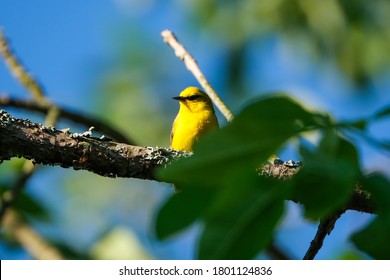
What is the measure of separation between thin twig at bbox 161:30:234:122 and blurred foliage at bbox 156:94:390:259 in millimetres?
1510

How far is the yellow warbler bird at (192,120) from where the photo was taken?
5066mm

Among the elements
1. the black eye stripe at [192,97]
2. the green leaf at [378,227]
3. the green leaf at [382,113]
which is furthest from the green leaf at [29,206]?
the green leaf at [382,113]

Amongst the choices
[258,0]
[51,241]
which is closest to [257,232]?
[51,241]

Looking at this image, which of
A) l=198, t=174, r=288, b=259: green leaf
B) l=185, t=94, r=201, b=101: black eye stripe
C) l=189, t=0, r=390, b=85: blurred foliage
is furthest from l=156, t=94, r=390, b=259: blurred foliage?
l=189, t=0, r=390, b=85: blurred foliage

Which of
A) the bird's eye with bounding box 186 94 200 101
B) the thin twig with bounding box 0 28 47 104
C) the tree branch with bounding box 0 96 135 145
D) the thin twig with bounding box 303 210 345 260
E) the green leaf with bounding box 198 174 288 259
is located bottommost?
the green leaf with bounding box 198 174 288 259

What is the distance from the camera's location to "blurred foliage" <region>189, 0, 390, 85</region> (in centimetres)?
1219

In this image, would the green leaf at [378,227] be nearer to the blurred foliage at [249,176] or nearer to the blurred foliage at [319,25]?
the blurred foliage at [249,176]

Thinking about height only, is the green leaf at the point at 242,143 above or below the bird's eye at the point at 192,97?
below

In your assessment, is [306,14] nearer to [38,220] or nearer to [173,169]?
[38,220]

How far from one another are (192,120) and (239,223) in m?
4.29

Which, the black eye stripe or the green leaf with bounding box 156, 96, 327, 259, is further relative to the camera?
the black eye stripe

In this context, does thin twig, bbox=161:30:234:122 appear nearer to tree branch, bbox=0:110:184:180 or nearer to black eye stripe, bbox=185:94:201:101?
tree branch, bbox=0:110:184:180

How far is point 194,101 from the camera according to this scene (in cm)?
579

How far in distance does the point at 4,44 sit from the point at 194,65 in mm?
1480
